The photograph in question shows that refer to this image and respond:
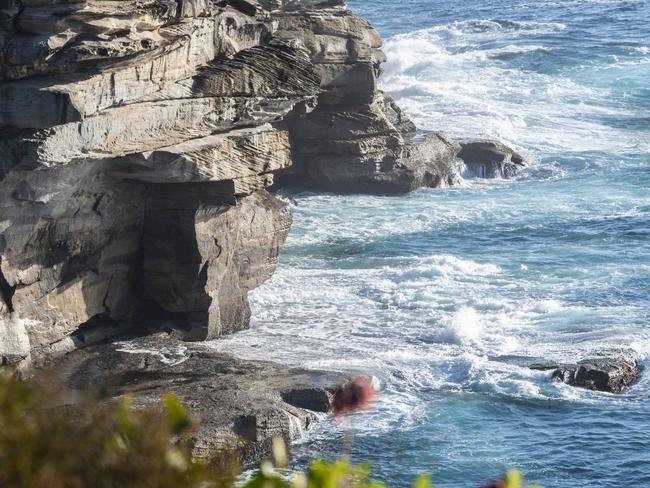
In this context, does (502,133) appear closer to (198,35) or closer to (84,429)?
(198,35)

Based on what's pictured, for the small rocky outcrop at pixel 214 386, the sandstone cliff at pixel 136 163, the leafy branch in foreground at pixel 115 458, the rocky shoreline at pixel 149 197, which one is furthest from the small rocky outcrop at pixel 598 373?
the leafy branch in foreground at pixel 115 458

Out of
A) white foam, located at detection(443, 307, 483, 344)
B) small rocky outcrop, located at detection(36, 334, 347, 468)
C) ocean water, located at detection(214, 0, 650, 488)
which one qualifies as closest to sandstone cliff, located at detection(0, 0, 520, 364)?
small rocky outcrop, located at detection(36, 334, 347, 468)

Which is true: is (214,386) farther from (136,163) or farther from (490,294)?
(490,294)

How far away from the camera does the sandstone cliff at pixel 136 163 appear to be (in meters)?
18.6

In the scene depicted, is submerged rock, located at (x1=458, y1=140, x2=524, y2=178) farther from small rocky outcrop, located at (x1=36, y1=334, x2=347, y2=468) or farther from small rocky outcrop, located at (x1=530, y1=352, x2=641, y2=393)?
small rocky outcrop, located at (x1=36, y1=334, x2=347, y2=468)

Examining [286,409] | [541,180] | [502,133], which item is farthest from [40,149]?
[502,133]

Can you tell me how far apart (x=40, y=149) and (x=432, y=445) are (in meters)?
7.69

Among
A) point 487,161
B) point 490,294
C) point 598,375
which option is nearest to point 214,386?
point 598,375

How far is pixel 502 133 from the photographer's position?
44906 millimetres

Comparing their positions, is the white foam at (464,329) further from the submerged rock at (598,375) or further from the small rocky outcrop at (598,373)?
the submerged rock at (598,375)

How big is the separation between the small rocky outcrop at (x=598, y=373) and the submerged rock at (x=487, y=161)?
1810 cm

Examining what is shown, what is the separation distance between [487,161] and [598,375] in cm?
1900

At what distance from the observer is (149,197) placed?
22.5m

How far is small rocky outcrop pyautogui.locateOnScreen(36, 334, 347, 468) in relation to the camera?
61.4ft
